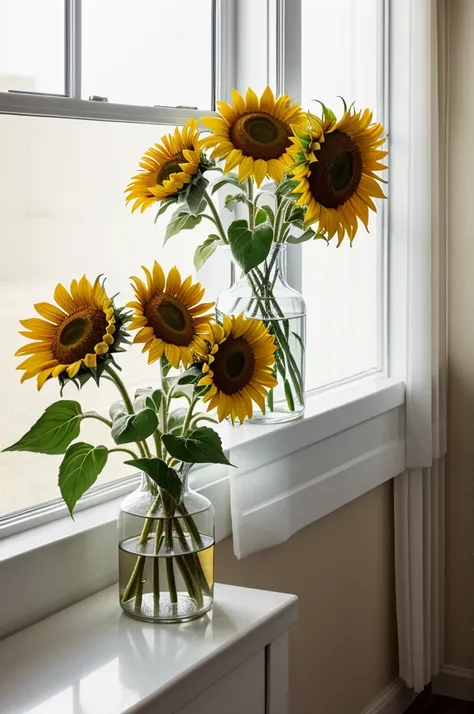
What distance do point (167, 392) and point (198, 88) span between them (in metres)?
0.76

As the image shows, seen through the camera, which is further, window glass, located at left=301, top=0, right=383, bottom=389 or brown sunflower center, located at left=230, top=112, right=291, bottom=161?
window glass, located at left=301, top=0, right=383, bottom=389

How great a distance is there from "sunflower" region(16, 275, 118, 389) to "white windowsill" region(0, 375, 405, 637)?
28 centimetres

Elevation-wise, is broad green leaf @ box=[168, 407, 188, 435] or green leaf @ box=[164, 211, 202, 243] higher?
green leaf @ box=[164, 211, 202, 243]

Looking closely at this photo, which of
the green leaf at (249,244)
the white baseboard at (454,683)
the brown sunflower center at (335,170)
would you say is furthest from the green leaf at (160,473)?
the white baseboard at (454,683)

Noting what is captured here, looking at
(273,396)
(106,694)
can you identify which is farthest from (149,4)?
(106,694)

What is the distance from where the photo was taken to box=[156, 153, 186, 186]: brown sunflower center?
1.41 meters

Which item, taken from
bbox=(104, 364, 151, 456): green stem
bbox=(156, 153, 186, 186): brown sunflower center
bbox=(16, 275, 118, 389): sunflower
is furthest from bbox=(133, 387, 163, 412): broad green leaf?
bbox=(156, 153, 186, 186): brown sunflower center

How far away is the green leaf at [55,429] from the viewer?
1206mm

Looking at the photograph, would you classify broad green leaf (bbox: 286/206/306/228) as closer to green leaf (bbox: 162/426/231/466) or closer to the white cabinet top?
green leaf (bbox: 162/426/231/466)

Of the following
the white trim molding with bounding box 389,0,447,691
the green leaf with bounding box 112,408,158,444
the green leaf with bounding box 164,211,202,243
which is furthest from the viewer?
the white trim molding with bounding box 389,0,447,691

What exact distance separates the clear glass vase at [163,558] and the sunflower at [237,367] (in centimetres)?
11

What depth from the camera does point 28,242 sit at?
1445 millimetres

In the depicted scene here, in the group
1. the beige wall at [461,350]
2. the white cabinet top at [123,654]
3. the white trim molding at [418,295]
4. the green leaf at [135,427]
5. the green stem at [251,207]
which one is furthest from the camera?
the beige wall at [461,350]

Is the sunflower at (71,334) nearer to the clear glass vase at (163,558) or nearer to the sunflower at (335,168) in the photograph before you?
the clear glass vase at (163,558)
